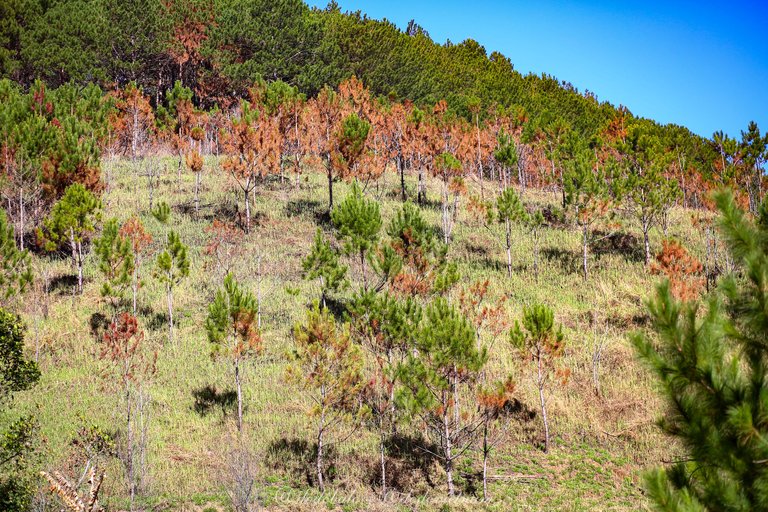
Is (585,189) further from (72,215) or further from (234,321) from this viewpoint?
(72,215)

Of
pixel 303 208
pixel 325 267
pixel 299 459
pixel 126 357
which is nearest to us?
pixel 299 459

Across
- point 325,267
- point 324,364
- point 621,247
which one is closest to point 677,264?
point 621,247

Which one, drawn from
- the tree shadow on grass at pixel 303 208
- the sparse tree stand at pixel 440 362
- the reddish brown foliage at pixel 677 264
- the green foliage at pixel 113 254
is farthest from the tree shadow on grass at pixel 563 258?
the green foliage at pixel 113 254

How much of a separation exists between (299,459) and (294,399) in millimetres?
2910

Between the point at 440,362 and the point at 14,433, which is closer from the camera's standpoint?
the point at 14,433

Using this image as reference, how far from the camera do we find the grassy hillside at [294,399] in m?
13.8

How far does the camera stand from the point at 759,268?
148 inches

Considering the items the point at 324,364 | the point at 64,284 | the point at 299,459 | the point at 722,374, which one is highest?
the point at 722,374

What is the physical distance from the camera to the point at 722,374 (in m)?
3.95

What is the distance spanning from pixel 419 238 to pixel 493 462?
28.8 ft

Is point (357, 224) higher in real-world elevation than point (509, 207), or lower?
lower

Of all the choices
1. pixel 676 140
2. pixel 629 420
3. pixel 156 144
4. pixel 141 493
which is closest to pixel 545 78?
pixel 676 140

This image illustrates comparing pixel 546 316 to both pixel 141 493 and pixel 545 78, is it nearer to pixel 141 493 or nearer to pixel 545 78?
pixel 141 493

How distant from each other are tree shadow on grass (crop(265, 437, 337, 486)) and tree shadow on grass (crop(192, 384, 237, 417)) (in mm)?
2534
